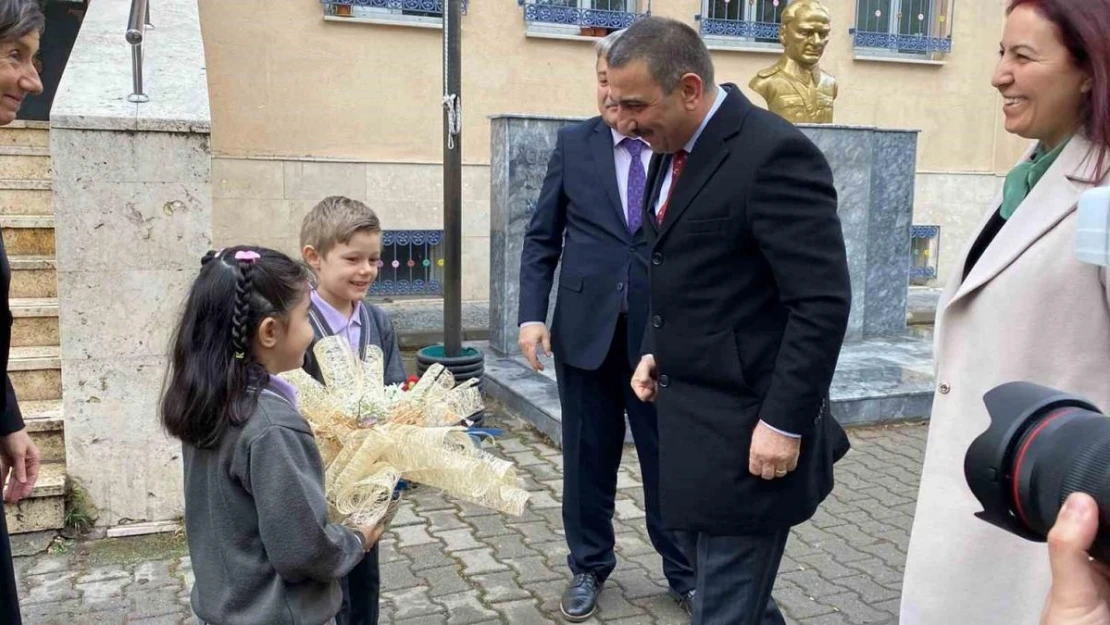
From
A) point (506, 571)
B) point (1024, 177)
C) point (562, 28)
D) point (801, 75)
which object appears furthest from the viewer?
point (562, 28)

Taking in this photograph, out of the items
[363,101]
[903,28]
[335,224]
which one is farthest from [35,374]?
[903,28]

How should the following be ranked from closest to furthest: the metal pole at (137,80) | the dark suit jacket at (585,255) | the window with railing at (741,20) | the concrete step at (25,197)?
the dark suit jacket at (585,255) → the metal pole at (137,80) → the concrete step at (25,197) → the window with railing at (741,20)

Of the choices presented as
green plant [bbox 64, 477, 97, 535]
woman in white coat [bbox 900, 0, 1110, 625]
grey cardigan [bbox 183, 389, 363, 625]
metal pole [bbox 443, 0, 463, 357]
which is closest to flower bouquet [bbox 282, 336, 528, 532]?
grey cardigan [bbox 183, 389, 363, 625]

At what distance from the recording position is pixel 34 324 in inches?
189

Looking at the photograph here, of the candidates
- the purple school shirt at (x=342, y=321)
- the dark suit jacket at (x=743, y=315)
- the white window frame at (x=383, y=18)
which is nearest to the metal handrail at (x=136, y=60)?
the purple school shirt at (x=342, y=321)

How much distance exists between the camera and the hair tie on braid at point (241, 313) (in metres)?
2.01

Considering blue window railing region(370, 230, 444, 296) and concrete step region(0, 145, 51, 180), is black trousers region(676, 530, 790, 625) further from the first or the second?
blue window railing region(370, 230, 444, 296)

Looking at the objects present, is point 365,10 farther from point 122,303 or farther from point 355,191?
point 122,303

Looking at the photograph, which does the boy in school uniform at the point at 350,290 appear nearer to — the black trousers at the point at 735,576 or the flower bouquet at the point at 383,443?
the flower bouquet at the point at 383,443

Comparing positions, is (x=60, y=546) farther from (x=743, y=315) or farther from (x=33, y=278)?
(x=743, y=315)

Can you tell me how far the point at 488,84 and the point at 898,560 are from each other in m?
6.39

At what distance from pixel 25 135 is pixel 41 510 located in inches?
134

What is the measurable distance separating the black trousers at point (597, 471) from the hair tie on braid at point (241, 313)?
179 cm

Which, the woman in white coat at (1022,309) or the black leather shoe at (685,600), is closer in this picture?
the woman in white coat at (1022,309)
